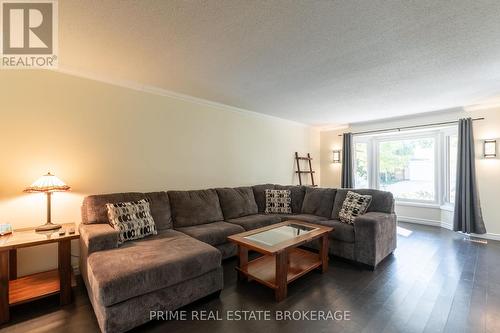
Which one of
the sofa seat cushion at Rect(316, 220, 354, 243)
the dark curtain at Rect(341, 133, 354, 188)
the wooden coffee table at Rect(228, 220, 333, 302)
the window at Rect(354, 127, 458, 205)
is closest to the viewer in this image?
the wooden coffee table at Rect(228, 220, 333, 302)

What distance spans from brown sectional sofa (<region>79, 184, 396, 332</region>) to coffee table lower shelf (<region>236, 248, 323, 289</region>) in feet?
1.28

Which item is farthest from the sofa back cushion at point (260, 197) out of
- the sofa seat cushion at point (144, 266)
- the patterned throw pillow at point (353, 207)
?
the sofa seat cushion at point (144, 266)

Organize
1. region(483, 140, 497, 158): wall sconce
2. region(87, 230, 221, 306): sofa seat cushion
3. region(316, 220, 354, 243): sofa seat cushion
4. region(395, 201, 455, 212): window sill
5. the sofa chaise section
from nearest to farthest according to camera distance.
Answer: region(87, 230, 221, 306): sofa seat cushion < the sofa chaise section < region(316, 220, 354, 243): sofa seat cushion < region(483, 140, 497, 158): wall sconce < region(395, 201, 455, 212): window sill

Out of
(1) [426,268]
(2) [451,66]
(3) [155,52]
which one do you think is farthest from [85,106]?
(1) [426,268]

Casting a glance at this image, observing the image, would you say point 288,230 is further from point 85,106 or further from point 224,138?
point 85,106

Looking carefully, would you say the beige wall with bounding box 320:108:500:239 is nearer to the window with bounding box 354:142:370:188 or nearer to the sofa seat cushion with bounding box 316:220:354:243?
the window with bounding box 354:142:370:188

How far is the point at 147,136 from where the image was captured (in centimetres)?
314

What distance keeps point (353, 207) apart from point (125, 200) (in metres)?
2.98

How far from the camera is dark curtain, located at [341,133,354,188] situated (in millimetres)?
5551

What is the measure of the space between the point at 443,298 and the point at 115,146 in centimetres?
391

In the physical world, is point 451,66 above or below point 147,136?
above

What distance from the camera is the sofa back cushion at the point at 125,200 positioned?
2.46 metres

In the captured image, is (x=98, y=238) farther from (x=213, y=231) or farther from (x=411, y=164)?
(x=411, y=164)

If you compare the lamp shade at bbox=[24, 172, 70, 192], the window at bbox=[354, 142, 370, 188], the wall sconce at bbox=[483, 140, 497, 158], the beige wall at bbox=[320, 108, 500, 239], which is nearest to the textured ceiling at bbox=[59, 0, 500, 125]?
the beige wall at bbox=[320, 108, 500, 239]
